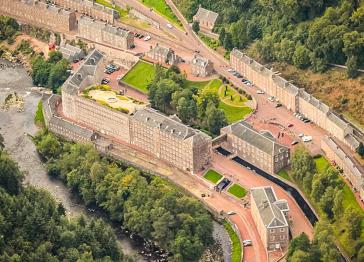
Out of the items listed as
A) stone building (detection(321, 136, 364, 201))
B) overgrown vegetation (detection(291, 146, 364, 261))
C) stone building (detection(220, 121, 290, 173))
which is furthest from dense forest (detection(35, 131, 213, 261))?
stone building (detection(321, 136, 364, 201))

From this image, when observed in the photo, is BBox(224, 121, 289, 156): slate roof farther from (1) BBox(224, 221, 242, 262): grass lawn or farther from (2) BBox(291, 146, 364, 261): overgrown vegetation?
(1) BBox(224, 221, 242, 262): grass lawn

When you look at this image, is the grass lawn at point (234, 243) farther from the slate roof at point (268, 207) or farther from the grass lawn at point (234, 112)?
the grass lawn at point (234, 112)

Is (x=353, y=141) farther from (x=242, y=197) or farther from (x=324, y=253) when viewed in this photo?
(x=324, y=253)

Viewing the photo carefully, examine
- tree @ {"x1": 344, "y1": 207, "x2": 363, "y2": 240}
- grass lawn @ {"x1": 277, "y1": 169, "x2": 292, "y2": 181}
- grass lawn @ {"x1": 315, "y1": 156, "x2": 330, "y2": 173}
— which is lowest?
grass lawn @ {"x1": 277, "y1": 169, "x2": 292, "y2": 181}

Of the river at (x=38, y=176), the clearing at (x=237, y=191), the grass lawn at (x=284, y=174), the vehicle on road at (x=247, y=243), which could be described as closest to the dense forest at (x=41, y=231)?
the river at (x=38, y=176)

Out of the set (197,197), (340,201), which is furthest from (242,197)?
(340,201)

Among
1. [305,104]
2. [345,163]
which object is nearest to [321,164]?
[345,163]
